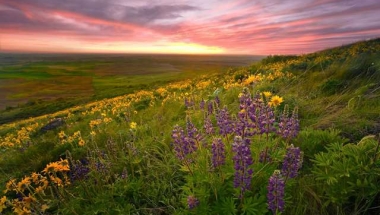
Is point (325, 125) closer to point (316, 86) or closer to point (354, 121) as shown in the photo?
point (354, 121)

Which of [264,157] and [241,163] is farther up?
[241,163]

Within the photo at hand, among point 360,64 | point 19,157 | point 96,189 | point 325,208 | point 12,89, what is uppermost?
point 360,64

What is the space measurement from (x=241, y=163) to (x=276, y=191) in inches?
12.3

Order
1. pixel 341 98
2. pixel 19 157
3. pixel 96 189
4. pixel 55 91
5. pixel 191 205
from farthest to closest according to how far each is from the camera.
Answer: pixel 55 91
pixel 19 157
pixel 341 98
pixel 96 189
pixel 191 205

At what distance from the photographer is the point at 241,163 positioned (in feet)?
6.76

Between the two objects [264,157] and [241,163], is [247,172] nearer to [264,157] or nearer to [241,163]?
[241,163]

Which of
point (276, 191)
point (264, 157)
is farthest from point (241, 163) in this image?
point (264, 157)

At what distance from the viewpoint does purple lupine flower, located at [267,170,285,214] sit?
1.82m

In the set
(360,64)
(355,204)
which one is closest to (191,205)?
(355,204)

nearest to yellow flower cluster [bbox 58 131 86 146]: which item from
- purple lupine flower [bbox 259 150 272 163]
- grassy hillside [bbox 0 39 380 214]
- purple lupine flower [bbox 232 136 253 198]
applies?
grassy hillside [bbox 0 39 380 214]

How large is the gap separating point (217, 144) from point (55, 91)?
94.5 metres

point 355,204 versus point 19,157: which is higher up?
Answer: point 355,204

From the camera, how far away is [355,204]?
2311 mm

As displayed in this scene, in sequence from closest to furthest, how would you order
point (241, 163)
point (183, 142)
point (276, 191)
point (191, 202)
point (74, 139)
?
1. point (276, 191)
2. point (241, 163)
3. point (191, 202)
4. point (183, 142)
5. point (74, 139)
